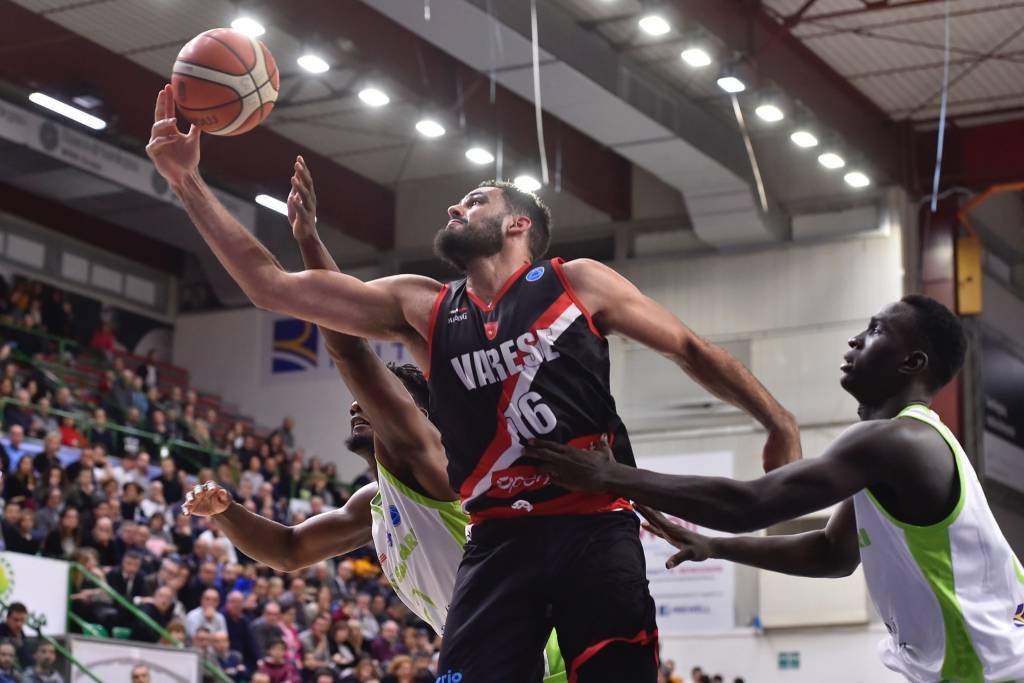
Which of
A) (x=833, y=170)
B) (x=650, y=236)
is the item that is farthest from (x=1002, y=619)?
(x=650, y=236)

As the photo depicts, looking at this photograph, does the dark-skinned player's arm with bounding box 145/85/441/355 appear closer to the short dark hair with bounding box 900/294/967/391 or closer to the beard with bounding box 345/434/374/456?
the beard with bounding box 345/434/374/456

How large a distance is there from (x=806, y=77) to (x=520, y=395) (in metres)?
17.3

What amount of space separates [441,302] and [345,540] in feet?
6.95

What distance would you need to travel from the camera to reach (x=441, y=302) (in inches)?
202

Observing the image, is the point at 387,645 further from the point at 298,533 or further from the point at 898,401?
the point at 898,401

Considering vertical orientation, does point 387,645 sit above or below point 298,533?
below

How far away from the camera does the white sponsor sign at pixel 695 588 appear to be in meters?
23.4

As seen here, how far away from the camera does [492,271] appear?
5.18 meters

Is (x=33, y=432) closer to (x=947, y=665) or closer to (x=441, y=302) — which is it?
(x=441, y=302)

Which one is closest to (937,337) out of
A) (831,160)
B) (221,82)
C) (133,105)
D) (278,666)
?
(221,82)

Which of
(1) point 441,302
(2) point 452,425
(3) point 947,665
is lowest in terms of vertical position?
(3) point 947,665

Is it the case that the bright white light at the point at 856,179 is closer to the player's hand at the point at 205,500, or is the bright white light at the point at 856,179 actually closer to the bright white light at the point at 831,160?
the bright white light at the point at 831,160

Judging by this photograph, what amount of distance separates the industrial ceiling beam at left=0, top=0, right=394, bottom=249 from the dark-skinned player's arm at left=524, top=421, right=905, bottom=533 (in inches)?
644

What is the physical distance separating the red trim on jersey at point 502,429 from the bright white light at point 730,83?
14414mm
